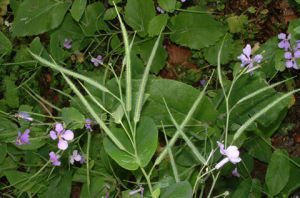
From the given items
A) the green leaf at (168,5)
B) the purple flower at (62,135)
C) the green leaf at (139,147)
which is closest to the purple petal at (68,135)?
the purple flower at (62,135)

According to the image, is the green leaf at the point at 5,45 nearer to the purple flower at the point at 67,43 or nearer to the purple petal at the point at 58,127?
the purple flower at the point at 67,43

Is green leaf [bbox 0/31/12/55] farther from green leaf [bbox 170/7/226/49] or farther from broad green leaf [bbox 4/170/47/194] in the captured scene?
green leaf [bbox 170/7/226/49]

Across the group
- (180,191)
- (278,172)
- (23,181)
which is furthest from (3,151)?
(278,172)

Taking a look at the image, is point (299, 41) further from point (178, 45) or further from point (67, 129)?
point (67, 129)

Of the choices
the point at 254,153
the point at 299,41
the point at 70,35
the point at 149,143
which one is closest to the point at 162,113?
the point at 149,143

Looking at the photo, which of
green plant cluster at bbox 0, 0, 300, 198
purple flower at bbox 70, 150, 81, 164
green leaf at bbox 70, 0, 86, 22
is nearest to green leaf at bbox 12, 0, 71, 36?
green plant cluster at bbox 0, 0, 300, 198

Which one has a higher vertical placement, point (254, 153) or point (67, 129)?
point (67, 129)

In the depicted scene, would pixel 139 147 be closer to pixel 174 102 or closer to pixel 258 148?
pixel 174 102
